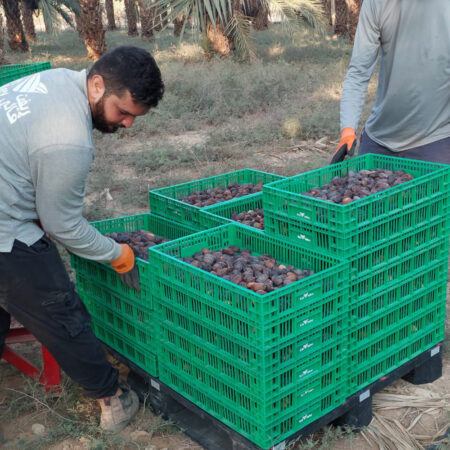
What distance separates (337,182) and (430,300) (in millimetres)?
869

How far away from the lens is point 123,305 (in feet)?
11.2

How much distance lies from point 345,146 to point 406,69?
0.62 meters

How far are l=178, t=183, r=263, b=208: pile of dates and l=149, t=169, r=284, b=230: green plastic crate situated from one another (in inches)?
3.0

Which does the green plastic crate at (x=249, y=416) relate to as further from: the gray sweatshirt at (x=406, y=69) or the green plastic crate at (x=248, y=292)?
the gray sweatshirt at (x=406, y=69)

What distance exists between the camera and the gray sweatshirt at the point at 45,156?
2.56 metres

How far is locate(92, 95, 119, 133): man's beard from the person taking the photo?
2748mm

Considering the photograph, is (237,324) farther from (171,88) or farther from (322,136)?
(171,88)

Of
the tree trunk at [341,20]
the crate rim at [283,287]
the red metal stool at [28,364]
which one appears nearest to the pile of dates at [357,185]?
the crate rim at [283,287]

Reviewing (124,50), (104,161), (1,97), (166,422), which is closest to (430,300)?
(166,422)

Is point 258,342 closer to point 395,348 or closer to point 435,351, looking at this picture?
point 395,348

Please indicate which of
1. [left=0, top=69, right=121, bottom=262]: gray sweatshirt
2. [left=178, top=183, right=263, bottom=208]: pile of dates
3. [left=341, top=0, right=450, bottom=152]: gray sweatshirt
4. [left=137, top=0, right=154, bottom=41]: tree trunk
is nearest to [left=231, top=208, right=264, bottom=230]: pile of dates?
[left=178, top=183, right=263, bottom=208]: pile of dates

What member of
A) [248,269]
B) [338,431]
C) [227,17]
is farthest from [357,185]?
[227,17]

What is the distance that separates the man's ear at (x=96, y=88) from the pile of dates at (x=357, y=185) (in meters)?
1.14

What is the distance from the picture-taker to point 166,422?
3246 mm
